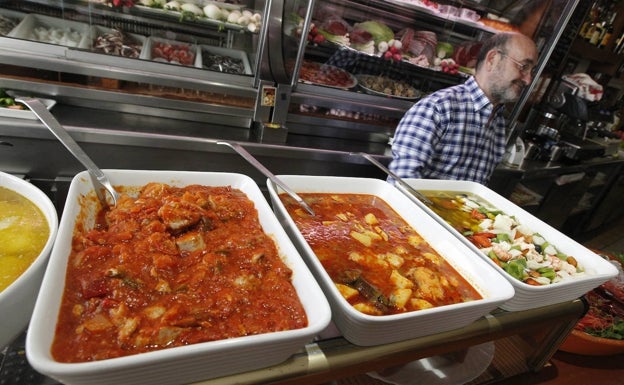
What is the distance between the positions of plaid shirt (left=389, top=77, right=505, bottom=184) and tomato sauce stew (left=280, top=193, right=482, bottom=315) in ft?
3.43

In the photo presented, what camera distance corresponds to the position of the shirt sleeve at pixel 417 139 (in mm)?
2529

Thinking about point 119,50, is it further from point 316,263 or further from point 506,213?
point 506,213

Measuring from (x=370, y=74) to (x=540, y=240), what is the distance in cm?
230

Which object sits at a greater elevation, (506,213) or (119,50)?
(119,50)

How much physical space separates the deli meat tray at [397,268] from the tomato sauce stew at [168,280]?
99 mm

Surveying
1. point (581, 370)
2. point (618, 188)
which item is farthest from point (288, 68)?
point (618, 188)

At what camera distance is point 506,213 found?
6.41 feet

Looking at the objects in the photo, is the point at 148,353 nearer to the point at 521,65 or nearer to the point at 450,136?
the point at 450,136

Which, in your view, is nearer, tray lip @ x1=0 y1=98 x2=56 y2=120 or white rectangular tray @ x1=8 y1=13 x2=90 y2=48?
tray lip @ x1=0 y1=98 x2=56 y2=120

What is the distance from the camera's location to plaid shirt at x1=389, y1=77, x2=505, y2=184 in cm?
256

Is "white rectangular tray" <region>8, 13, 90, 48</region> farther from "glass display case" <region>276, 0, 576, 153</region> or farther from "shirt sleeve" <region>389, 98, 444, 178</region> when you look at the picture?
"shirt sleeve" <region>389, 98, 444, 178</region>

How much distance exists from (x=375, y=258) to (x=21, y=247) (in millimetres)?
1046

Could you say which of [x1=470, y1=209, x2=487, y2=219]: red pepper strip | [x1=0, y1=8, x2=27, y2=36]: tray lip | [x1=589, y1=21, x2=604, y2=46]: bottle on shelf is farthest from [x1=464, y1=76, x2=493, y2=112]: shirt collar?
[x1=589, y1=21, x2=604, y2=46]: bottle on shelf

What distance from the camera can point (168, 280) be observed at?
95 centimetres
